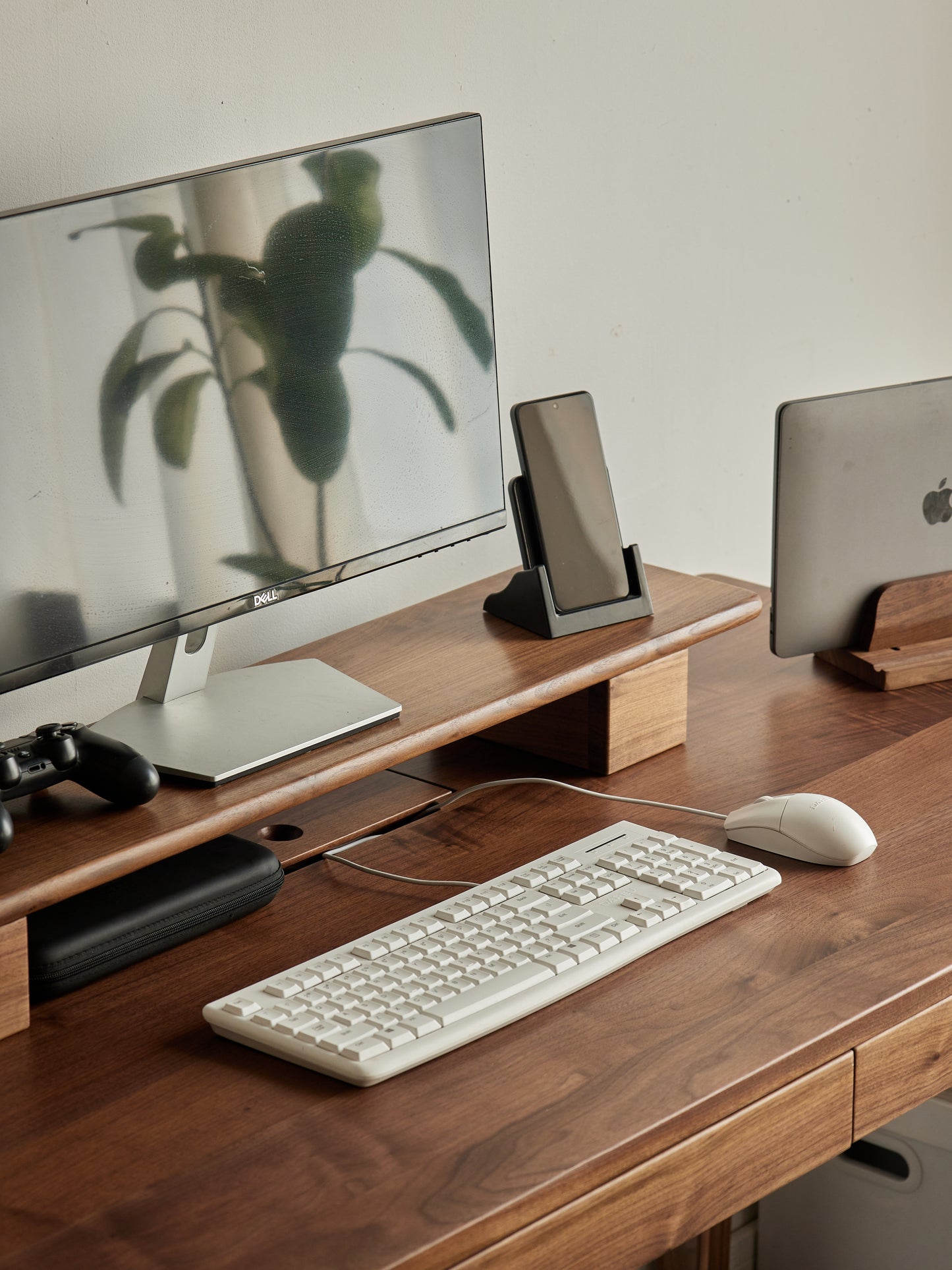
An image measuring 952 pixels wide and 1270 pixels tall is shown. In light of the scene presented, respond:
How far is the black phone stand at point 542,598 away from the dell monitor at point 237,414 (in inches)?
1.5

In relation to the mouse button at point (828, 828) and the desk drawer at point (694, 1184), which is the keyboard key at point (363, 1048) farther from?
the mouse button at point (828, 828)

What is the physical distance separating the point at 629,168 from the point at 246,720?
959mm

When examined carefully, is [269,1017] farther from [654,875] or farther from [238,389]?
[238,389]

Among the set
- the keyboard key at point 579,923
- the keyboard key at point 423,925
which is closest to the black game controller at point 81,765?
the keyboard key at point 423,925

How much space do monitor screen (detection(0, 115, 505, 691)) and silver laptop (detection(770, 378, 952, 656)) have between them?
335 mm

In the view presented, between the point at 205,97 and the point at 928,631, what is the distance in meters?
0.91

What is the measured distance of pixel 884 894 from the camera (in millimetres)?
1113

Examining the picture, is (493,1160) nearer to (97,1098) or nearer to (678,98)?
(97,1098)

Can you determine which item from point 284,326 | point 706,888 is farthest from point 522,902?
point 284,326

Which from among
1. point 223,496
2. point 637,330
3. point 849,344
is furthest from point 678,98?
point 223,496

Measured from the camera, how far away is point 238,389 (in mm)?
1123

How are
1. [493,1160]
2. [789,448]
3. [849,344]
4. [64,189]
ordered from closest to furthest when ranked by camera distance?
[493,1160] < [64,189] < [789,448] < [849,344]

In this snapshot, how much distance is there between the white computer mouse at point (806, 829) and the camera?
115 cm

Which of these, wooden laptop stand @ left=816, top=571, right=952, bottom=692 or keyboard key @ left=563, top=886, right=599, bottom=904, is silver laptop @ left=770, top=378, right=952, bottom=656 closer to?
wooden laptop stand @ left=816, top=571, right=952, bottom=692
